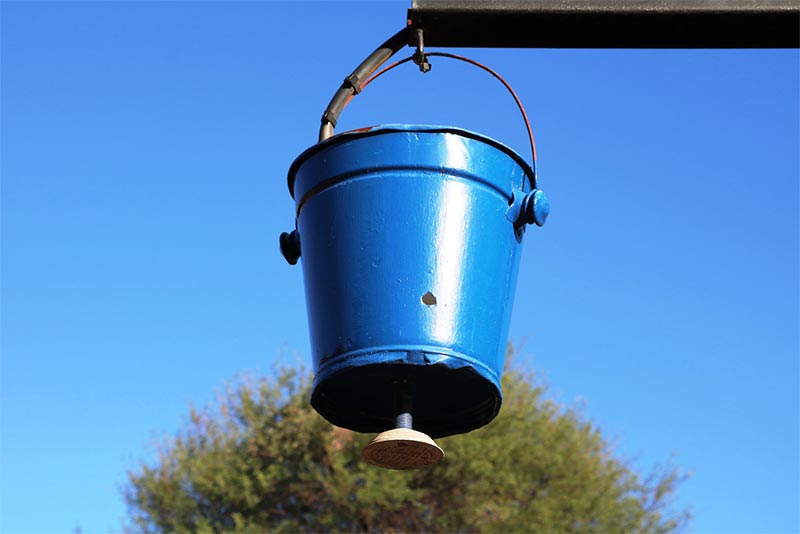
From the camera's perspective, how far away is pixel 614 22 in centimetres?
338

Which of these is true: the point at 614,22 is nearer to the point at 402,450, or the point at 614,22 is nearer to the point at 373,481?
the point at 402,450

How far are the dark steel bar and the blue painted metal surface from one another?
33 centimetres

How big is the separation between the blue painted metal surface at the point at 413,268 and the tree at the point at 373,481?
13.3m

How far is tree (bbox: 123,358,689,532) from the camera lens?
55.3 feet

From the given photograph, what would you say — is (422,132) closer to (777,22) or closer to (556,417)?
(777,22)

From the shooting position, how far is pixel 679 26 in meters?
3.38

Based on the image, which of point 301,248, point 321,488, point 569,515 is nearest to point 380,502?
point 321,488

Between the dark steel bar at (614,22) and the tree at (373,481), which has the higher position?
the tree at (373,481)

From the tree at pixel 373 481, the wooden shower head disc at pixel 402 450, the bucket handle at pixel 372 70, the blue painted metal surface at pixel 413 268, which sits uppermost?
the tree at pixel 373 481

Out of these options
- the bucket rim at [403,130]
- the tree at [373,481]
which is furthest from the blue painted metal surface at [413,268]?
the tree at [373,481]

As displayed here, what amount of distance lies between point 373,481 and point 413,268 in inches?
544

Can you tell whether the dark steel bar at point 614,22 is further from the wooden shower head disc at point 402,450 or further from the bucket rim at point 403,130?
the wooden shower head disc at point 402,450

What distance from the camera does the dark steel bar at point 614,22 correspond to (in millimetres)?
3326

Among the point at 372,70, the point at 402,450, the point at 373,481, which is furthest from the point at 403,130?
the point at 373,481
